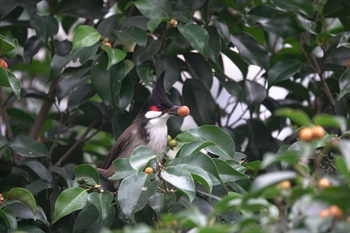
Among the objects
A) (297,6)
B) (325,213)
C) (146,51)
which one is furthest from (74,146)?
(325,213)

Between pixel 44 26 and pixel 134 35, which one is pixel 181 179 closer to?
pixel 134 35

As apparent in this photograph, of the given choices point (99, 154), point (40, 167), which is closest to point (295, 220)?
point (40, 167)

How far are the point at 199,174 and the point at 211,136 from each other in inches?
16.2

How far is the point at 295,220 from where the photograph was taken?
1618 millimetres

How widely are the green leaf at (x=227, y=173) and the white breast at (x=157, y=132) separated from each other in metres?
0.98

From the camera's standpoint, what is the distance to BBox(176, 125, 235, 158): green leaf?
265cm

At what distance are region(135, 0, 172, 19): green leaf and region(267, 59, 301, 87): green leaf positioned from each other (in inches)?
20.8

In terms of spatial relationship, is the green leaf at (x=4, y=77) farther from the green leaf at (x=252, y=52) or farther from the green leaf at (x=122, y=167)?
the green leaf at (x=252, y=52)

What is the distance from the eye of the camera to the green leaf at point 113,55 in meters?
3.04

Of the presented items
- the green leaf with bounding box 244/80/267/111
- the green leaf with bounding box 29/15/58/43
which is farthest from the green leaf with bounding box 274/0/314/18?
the green leaf with bounding box 29/15/58/43

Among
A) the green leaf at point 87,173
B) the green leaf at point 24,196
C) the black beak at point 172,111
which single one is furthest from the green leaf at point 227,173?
the black beak at point 172,111

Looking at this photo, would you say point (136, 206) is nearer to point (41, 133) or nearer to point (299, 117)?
point (299, 117)

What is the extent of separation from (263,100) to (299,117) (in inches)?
76.6

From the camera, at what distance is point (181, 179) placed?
7.33ft
